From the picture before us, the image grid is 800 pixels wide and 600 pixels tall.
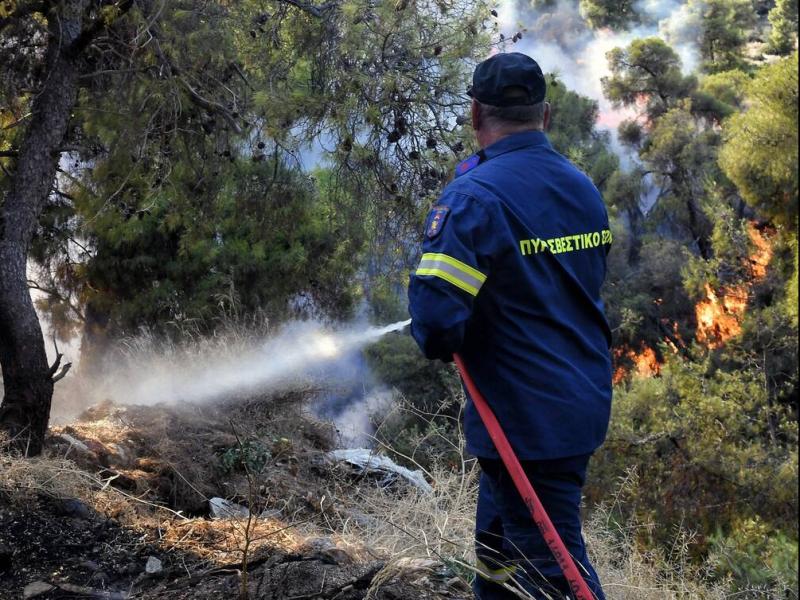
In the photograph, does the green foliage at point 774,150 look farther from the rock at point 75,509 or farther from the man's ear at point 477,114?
the rock at point 75,509

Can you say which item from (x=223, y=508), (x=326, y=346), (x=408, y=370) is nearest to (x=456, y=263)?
(x=223, y=508)

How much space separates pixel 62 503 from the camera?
14.9 ft

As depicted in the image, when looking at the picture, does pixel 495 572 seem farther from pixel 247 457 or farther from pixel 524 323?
pixel 247 457

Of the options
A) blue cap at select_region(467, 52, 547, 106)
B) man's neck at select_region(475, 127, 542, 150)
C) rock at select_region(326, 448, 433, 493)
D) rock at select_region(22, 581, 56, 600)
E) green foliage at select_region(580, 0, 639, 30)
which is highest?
green foliage at select_region(580, 0, 639, 30)

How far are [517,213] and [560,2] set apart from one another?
180 ft

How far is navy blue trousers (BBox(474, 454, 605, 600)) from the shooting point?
8.31 ft

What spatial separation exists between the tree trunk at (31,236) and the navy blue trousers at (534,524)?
12.0 ft

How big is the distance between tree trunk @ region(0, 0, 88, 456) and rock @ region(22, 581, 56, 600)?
1673 mm

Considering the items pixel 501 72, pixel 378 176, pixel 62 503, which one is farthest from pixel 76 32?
pixel 501 72

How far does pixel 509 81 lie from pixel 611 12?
4654 cm

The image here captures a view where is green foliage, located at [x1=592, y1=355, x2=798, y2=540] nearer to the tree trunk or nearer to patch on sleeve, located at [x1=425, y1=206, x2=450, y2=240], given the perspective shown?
the tree trunk

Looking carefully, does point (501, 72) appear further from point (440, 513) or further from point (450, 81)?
point (450, 81)

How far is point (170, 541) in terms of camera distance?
166 inches

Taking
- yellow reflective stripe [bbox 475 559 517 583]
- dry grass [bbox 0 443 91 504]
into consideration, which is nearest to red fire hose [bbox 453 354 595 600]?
yellow reflective stripe [bbox 475 559 517 583]
